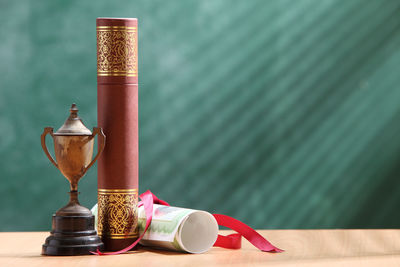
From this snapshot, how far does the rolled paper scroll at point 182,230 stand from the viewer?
6.00ft

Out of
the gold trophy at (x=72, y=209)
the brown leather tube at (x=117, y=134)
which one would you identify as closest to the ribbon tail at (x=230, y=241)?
the brown leather tube at (x=117, y=134)

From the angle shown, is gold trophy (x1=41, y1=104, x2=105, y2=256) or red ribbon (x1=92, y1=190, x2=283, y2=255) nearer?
gold trophy (x1=41, y1=104, x2=105, y2=256)

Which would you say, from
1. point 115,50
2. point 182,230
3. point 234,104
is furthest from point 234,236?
point 234,104

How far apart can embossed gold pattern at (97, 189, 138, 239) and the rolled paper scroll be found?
0.21 ft

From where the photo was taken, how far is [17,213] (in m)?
3.67

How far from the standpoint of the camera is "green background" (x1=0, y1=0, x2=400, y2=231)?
3666mm

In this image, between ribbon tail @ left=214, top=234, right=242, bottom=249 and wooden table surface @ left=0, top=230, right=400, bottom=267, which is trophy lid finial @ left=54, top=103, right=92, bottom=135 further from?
ribbon tail @ left=214, top=234, right=242, bottom=249

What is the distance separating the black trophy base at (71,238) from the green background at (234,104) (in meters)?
1.90

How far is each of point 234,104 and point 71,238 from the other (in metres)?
2.19

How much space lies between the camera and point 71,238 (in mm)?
1789

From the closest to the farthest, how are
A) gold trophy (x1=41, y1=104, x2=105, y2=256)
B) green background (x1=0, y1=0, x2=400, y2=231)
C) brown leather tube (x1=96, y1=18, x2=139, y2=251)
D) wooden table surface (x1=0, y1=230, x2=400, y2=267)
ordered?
wooden table surface (x1=0, y1=230, x2=400, y2=267) → gold trophy (x1=41, y1=104, x2=105, y2=256) → brown leather tube (x1=96, y1=18, x2=139, y2=251) → green background (x1=0, y1=0, x2=400, y2=231)

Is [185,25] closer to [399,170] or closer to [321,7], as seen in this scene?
[321,7]

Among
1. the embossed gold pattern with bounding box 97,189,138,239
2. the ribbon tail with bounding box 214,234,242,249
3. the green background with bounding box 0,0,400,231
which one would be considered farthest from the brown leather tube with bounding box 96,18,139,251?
the green background with bounding box 0,0,400,231

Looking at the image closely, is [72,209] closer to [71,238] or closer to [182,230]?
[71,238]
